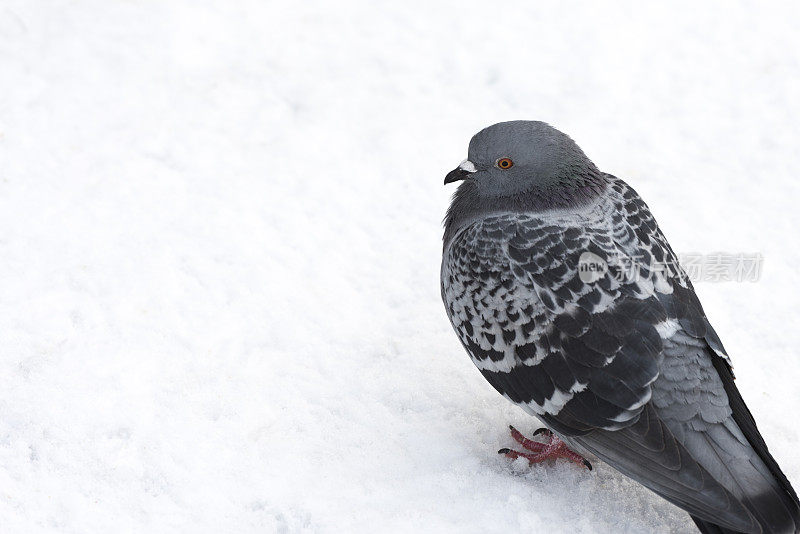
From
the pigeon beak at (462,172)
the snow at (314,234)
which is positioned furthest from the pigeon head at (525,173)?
the snow at (314,234)

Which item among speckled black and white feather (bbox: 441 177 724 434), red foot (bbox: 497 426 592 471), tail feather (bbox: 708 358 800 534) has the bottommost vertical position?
red foot (bbox: 497 426 592 471)

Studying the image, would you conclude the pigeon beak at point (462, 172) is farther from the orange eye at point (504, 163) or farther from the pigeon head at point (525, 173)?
the orange eye at point (504, 163)

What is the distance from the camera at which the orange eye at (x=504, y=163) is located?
15.5 ft

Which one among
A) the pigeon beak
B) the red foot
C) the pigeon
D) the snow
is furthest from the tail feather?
the pigeon beak

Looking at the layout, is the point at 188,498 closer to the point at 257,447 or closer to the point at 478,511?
the point at 257,447

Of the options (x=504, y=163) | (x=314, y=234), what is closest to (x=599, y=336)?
(x=504, y=163)

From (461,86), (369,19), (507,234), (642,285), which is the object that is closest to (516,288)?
(507,234)

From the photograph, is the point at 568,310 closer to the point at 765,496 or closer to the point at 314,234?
the point at 765,496

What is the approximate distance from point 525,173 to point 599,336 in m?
1.07

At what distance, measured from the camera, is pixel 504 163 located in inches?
186

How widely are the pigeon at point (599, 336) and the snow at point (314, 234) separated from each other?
50cm

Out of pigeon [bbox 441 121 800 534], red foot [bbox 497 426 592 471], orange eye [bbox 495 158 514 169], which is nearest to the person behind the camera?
pigeon [bbox 441 121 800 534]

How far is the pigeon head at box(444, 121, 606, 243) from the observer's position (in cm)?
464

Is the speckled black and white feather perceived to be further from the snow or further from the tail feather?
the snow
